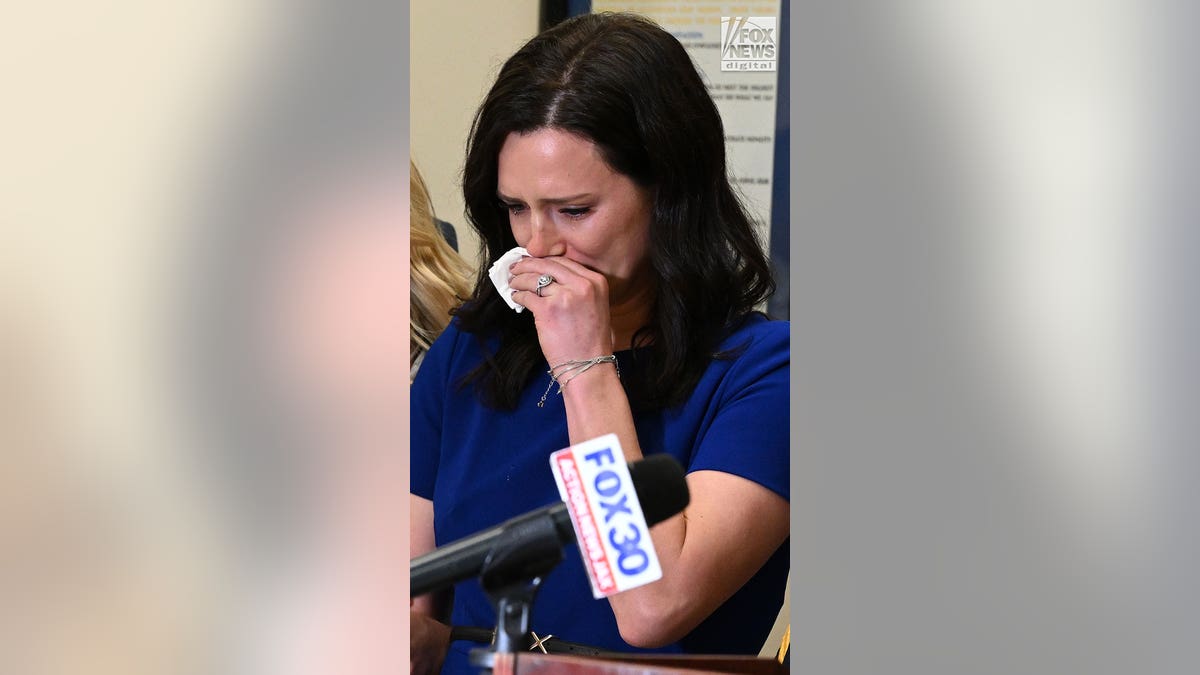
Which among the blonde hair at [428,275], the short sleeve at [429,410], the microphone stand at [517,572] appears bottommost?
the microphone stand at [517,572]

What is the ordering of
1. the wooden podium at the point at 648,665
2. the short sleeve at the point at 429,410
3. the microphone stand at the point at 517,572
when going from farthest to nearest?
the short sleeve at the point at 429,410
the wooden podium at the point at 648,665
the microphone stand at the point at 517,572

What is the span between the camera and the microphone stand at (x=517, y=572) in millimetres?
889

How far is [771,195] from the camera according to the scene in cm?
103

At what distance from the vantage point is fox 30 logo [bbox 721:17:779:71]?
101cm

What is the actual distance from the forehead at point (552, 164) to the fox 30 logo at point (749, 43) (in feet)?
0.47

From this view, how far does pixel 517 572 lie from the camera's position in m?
0.89

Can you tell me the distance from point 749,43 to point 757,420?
1.08 feet

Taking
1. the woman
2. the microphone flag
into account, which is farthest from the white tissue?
the microphone flag

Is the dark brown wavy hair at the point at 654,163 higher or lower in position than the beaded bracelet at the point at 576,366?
higher

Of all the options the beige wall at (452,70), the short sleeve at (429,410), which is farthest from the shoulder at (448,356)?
the beige wall at (452,70)
